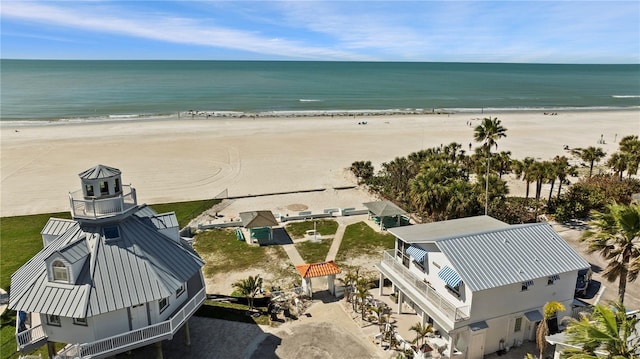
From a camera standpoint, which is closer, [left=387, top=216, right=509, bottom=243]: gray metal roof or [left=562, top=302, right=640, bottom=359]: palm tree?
[left=562, top=302, right=640, bottom=359]: palm tree

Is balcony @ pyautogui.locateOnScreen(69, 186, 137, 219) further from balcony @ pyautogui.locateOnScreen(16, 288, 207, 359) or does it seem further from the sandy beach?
the sandy beach

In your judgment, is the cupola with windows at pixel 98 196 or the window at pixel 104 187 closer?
the cupola with windows at pixel 98 196

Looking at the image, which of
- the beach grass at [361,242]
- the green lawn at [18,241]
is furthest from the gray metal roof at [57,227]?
the beach grass at [361,242]

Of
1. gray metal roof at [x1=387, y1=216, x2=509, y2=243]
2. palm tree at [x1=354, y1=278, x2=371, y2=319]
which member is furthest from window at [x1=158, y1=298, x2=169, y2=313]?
gray metal roof at [x1=387, y1=216, x2=509, y2=243]

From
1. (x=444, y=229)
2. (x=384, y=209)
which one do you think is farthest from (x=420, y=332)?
(x=384, y=209)

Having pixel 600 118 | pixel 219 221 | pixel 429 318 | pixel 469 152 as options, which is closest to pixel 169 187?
pixel 219 221

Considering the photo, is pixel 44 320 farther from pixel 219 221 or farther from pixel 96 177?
pixel 219 221

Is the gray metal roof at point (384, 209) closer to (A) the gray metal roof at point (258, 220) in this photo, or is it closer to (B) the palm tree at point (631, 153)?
(A) the gray metal roof at point (258, 220)
